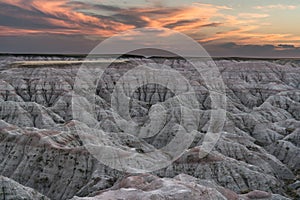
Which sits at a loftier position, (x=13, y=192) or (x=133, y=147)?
(x=13, y=192)

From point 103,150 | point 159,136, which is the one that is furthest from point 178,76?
point 103,150

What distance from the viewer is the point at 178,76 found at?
142375 millimetres

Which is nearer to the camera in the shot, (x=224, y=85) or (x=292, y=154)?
(x=292, y=154)

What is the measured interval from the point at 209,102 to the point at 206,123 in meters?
27.8

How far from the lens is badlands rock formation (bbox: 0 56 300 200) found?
4259cm

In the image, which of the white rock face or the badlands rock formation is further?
the badlands rock formation

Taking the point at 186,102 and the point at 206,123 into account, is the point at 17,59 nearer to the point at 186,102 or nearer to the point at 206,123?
the point at 186,102

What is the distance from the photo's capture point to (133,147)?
7006cm

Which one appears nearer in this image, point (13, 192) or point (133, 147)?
point (13, 192)

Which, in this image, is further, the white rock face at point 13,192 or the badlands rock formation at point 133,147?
the badlands rock formation at point 133,147

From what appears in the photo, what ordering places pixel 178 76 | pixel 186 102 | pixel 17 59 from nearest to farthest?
pixel 186 102
pixel 178 76
pixel 17 59

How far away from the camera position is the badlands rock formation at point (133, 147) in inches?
1677

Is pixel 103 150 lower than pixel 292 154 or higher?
higher

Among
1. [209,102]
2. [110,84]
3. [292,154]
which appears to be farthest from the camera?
[110,84]
